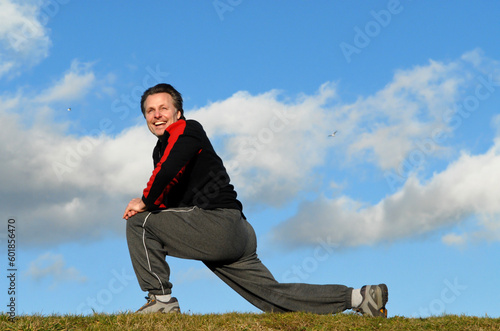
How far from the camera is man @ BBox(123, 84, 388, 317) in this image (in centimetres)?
598

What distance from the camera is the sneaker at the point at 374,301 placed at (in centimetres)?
640

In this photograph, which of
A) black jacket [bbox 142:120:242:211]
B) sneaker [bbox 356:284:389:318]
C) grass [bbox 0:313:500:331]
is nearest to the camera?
grass [bbox 0:313:500:331]

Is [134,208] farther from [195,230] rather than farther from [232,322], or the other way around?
[232,322]

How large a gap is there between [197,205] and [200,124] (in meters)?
1.02

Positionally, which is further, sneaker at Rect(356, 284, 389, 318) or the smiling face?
the smiling face

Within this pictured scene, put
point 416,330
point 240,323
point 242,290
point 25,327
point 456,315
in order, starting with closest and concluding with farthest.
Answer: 1. point 25,327
2. point 240,323
3. point 416,330
4. point 242,290
5. point 456,315

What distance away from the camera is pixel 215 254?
→ 6.09 m

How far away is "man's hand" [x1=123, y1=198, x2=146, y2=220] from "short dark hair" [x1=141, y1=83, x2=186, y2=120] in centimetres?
130

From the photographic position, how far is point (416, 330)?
614 cm

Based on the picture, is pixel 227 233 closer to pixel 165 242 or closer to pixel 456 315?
pixel 165 242

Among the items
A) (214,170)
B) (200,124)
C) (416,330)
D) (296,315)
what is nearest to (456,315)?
(416,330)

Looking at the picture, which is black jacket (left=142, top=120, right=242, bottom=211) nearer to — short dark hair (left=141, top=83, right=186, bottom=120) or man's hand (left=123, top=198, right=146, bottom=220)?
man's hand (left=123, top=198, right=146, bottom=220)

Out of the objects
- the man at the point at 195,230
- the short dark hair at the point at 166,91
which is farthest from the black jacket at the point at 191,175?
the short dark hair at the point at 166,91

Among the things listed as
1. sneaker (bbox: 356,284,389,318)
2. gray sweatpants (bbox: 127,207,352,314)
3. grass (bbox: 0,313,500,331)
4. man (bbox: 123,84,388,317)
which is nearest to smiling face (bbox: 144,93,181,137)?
man (bbox: 123,84,388,317)
